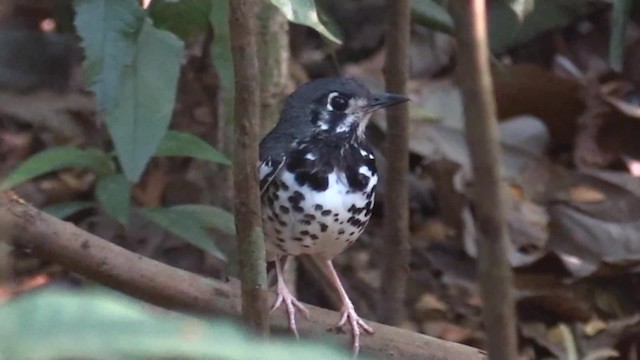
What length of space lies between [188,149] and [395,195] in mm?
563

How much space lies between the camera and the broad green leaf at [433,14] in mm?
1895

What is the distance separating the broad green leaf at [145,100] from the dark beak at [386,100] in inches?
21.2

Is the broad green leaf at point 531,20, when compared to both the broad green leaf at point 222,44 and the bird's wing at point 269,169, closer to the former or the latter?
the bird's wing at point 269,169

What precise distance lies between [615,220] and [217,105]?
1.03 metres

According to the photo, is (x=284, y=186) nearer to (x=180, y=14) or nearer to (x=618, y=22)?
(x=180, y=14)

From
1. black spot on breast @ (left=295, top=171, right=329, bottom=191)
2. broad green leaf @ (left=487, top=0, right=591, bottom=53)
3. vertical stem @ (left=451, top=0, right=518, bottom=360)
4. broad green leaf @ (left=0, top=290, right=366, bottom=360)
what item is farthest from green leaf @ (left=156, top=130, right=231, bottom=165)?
broad green leaf @ (left=487, top=0, right=591, bottom=53)

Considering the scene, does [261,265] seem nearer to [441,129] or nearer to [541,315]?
[541,315]

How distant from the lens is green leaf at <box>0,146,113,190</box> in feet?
5.41

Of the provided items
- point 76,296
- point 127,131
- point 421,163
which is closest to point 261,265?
point 127,131

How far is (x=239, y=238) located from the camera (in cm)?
127

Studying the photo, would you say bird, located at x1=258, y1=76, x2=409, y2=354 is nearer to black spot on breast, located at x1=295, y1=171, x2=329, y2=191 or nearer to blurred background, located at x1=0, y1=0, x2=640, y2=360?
black spot on breast, located at x1=295, y1=171, x2=329, y2=191

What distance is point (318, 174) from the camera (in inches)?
76.0

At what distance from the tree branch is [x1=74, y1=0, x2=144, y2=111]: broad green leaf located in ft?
0.64

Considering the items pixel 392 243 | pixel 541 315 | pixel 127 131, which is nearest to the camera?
pixel 127 131
